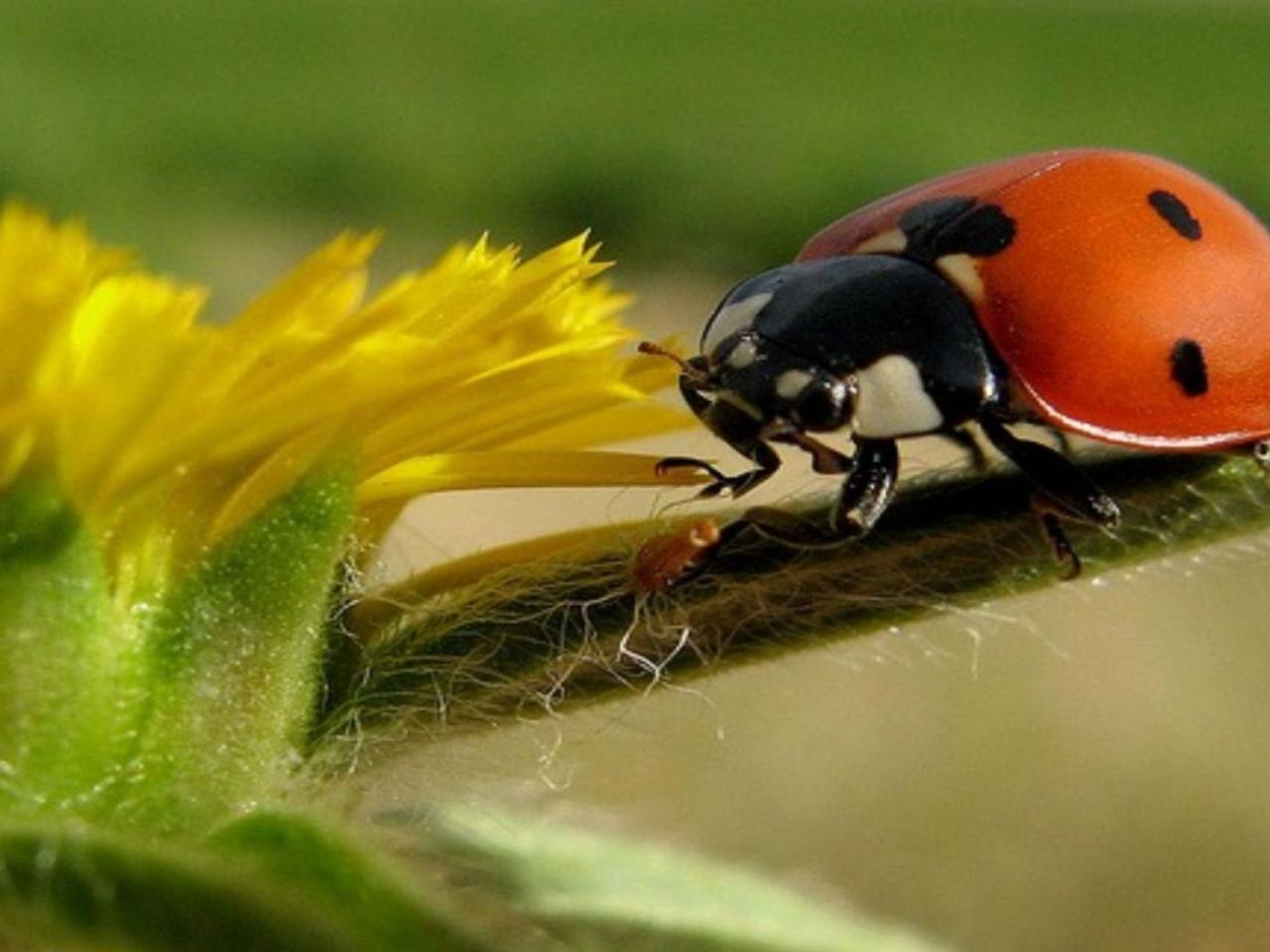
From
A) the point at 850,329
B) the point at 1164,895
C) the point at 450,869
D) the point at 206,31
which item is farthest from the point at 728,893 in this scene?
the point at 206,31

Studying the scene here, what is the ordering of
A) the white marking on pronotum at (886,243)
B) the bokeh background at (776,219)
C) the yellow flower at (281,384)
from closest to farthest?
the yellow flower at (281,384), the white marking on pronotum at (886,243), the bokeh background at (776,219)

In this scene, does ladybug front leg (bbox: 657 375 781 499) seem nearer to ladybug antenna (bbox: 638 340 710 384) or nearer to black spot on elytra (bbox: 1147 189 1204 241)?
ladybug antenna (bbox: 638 340 710 384)

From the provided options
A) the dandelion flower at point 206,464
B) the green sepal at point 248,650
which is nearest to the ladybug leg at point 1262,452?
the dandelion flower at point 206,464

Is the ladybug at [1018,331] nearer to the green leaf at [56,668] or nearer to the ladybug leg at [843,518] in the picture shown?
the ladybug leg at [843,518]

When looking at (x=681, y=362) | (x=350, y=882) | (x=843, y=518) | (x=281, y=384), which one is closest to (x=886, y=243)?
(x=681, y=362)

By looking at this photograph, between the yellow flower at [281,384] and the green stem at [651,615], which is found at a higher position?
the yellow flower at [281,384]

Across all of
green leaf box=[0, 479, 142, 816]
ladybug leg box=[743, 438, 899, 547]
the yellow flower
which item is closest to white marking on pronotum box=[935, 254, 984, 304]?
ladybug leg box=[743, 438, 899, 547]

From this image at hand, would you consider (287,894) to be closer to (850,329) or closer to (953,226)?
(850,329)
